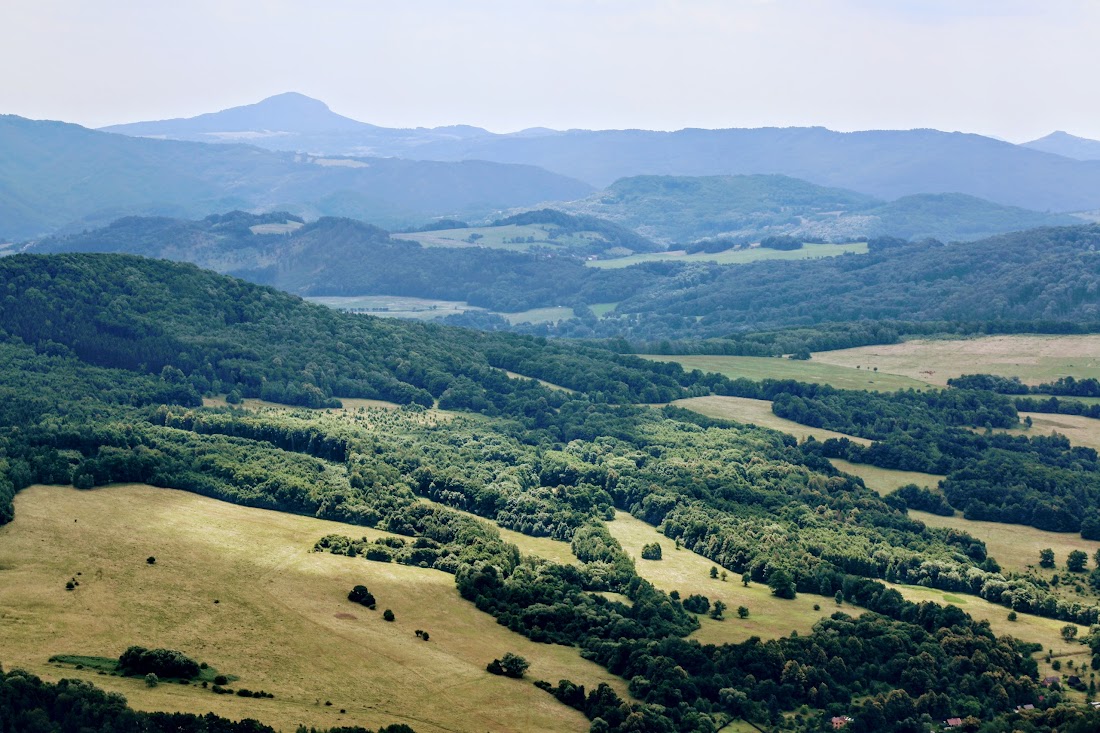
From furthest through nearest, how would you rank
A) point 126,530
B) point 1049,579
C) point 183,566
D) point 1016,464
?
point 1016,464
point 1049,579
point 126,530
point 183,566

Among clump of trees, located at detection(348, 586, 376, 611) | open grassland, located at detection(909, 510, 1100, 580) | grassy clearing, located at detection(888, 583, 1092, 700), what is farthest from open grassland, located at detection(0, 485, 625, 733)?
open grassland, located at detection(909, 510, 1100, 580)

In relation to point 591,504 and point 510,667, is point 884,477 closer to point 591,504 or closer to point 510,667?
point 591,504

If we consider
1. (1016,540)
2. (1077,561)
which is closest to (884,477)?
(1016,540)

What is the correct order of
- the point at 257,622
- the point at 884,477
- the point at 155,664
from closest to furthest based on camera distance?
the point at 155,664 < the point at 257,622 < the point at 884,477

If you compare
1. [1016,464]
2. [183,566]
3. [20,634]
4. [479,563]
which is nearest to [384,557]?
[479,563]

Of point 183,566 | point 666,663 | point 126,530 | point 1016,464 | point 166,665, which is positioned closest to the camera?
point 166,665

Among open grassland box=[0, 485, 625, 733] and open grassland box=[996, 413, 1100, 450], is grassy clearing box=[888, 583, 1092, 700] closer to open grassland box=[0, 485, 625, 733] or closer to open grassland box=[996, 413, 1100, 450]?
open grassland box=[0, 485, 625, 733]

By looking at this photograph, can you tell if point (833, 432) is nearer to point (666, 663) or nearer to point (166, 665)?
point (666, 663)
